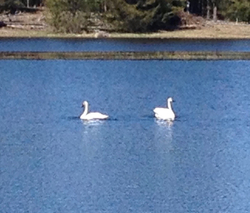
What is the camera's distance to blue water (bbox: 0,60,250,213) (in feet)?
70.9

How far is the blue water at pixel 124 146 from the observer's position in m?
21.6

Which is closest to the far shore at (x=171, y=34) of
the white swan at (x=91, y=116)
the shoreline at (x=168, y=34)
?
the shoreline at (x=168, y=34)

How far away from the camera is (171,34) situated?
8456 cm

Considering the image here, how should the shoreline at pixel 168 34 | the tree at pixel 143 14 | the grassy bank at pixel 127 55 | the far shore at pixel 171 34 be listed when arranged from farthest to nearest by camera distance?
the tree at pixel 143 14
the far shore at pixel 171 34
the shoreline at pixel 168 34
the grassy bank at pixel 127 55

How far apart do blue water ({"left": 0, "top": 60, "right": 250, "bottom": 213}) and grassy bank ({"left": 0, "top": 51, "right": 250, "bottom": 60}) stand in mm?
10630

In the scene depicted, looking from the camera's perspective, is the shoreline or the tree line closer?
the shoreline

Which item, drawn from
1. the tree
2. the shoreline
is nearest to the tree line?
the tree

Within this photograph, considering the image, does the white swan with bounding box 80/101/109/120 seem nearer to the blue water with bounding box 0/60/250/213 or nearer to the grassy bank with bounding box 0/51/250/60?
the blue water with bounding box 0/60/250/213

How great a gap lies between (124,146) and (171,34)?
5713 cm

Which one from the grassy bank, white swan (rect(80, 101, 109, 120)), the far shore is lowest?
the far shore

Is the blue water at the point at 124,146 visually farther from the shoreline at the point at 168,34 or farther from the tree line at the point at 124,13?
the tree line at the point at 124,13

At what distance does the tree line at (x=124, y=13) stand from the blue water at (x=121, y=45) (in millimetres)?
5971

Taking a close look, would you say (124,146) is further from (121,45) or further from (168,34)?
(168,34)

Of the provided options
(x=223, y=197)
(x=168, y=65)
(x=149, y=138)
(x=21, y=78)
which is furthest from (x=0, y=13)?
(x=223, y=197)
